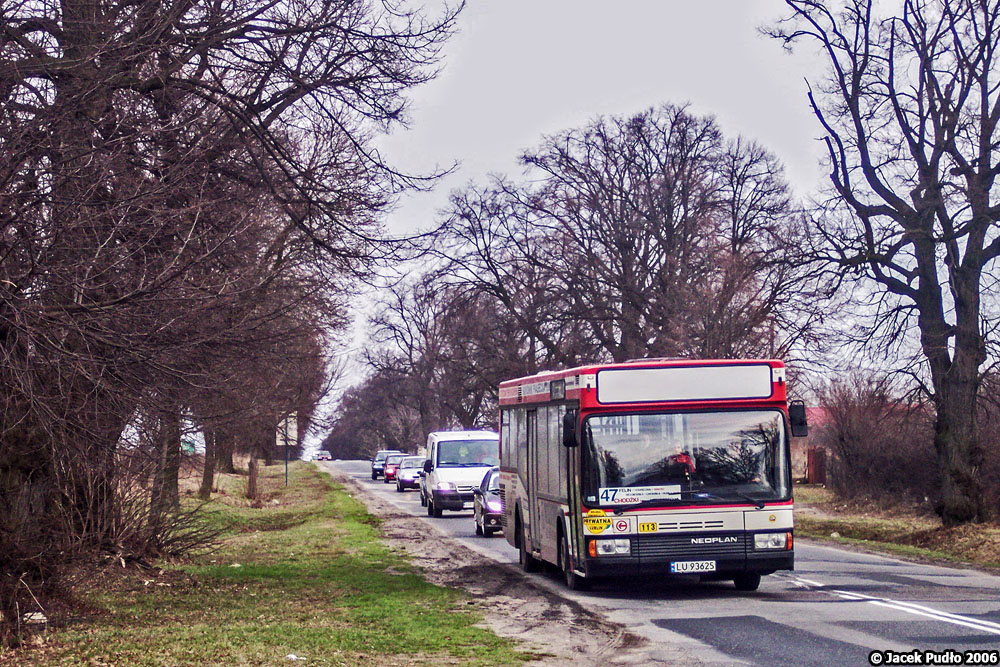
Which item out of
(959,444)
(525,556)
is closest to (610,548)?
(525,556)

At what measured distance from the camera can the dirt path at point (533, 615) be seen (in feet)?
34.3

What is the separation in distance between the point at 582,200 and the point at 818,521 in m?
19.1

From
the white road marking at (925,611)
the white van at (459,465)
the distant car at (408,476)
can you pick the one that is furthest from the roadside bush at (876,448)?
the distant car at (408,476)

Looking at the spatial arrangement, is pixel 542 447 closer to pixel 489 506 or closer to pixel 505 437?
pixel 505 437

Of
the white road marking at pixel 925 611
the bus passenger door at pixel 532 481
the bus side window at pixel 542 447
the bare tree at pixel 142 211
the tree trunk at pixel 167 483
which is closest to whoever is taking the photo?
the bare tree at pixel 142 211

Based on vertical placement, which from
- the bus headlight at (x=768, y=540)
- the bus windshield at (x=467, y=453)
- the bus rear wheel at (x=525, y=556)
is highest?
the bus windshield at (x=467, y=453)

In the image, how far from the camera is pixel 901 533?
25734 mm

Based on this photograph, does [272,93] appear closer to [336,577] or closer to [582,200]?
[336,577]

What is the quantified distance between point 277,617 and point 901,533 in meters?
16.8

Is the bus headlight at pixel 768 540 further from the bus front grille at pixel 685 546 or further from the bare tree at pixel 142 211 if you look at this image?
the bare tree at pixel 142 211

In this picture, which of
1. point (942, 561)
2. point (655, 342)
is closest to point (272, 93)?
point (942, 561)

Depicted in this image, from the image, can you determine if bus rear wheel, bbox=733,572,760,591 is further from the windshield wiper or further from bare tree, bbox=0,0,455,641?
bare tree, bbox=0,0,455,641

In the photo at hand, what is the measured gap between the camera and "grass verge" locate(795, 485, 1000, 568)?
69.8 ft

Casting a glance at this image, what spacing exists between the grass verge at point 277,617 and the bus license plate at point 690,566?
7.81 feet
